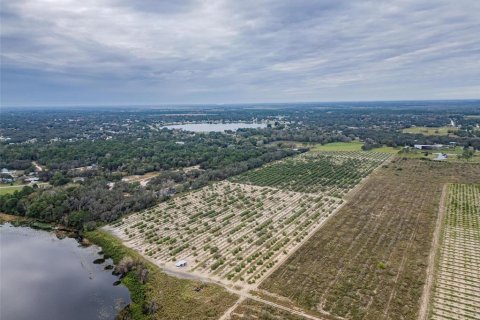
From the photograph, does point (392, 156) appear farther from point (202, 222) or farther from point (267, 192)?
point (202, 222)

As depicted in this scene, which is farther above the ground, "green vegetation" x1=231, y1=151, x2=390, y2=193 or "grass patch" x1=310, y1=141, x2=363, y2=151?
"grass patch" x1=310, y1=141, x2=363, y2=151

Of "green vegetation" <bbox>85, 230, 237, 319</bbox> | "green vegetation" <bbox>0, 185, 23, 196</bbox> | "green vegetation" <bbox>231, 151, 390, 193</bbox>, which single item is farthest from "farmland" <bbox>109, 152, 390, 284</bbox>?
"green vegetation" <bbox>0, 185, 23, 196</bbox>

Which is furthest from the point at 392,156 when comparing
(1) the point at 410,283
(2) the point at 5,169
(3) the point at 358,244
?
(2) the point at 5,169

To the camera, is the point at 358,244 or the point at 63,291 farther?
the point at 358,244

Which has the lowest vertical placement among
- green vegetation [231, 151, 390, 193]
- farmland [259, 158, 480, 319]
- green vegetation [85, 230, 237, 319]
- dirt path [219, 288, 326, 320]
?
green vegetation [85, 230, 237, 319]

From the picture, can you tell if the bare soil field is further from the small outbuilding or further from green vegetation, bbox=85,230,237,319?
the small outbuilding

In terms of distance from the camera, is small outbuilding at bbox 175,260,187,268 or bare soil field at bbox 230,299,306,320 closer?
bare soil field at bbox 230,299,306,320

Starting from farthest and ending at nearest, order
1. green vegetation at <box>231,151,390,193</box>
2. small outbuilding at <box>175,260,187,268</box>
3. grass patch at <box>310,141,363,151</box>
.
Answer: grass patch at <box>310,141,363,151</box>
green vegetation at <box>231,151,390,193</box>
small outbuilding at <box>175,260,187,268</box>

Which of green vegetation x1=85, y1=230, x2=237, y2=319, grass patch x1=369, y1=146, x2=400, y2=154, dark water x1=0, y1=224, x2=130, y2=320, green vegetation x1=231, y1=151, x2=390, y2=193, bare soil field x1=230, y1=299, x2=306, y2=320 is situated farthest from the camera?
grass patch x1=369, y1=146, x2=400, y2=154
